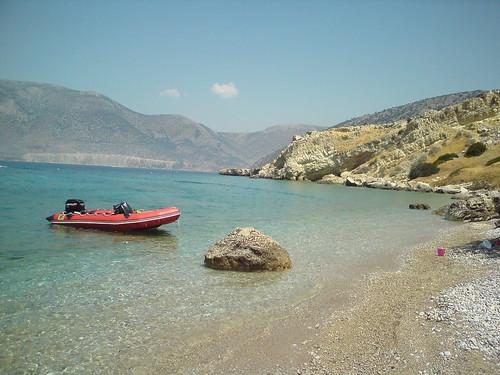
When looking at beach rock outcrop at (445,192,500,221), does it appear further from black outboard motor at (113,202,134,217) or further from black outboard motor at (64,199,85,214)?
black outboard motor at (64,199,85,214)

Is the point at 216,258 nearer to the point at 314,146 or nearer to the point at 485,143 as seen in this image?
the point at 485,143

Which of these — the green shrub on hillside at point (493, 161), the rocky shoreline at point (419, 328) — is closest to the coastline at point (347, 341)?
the rocky shoreline at point (419, 328)

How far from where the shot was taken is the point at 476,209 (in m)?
24.1

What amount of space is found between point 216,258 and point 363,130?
94.6 m

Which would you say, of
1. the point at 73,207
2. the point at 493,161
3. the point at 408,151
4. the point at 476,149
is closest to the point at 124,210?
the point at 73,207

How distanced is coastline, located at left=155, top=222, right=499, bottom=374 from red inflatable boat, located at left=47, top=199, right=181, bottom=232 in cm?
1072

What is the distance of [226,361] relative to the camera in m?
6.49

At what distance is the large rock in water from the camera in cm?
1221

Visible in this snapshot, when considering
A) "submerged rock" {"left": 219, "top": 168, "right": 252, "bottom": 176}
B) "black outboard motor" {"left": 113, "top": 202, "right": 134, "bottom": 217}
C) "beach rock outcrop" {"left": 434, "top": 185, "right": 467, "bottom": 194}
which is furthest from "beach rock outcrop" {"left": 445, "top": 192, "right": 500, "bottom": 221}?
"submerged rock" {"left": 219, "top": 168, "right": 252, "bottom": 176}

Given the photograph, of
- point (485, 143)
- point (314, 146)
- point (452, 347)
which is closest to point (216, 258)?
point (452, 347)

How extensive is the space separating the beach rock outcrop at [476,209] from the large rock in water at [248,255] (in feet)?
53.3

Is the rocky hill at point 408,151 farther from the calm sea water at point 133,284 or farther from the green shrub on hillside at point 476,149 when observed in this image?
the calm sea water at point 133,284

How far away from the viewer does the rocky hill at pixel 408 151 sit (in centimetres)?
5812

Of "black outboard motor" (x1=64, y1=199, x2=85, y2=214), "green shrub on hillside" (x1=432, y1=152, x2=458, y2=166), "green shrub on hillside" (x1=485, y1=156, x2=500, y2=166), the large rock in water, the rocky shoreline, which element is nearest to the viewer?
the rocky shoreline
